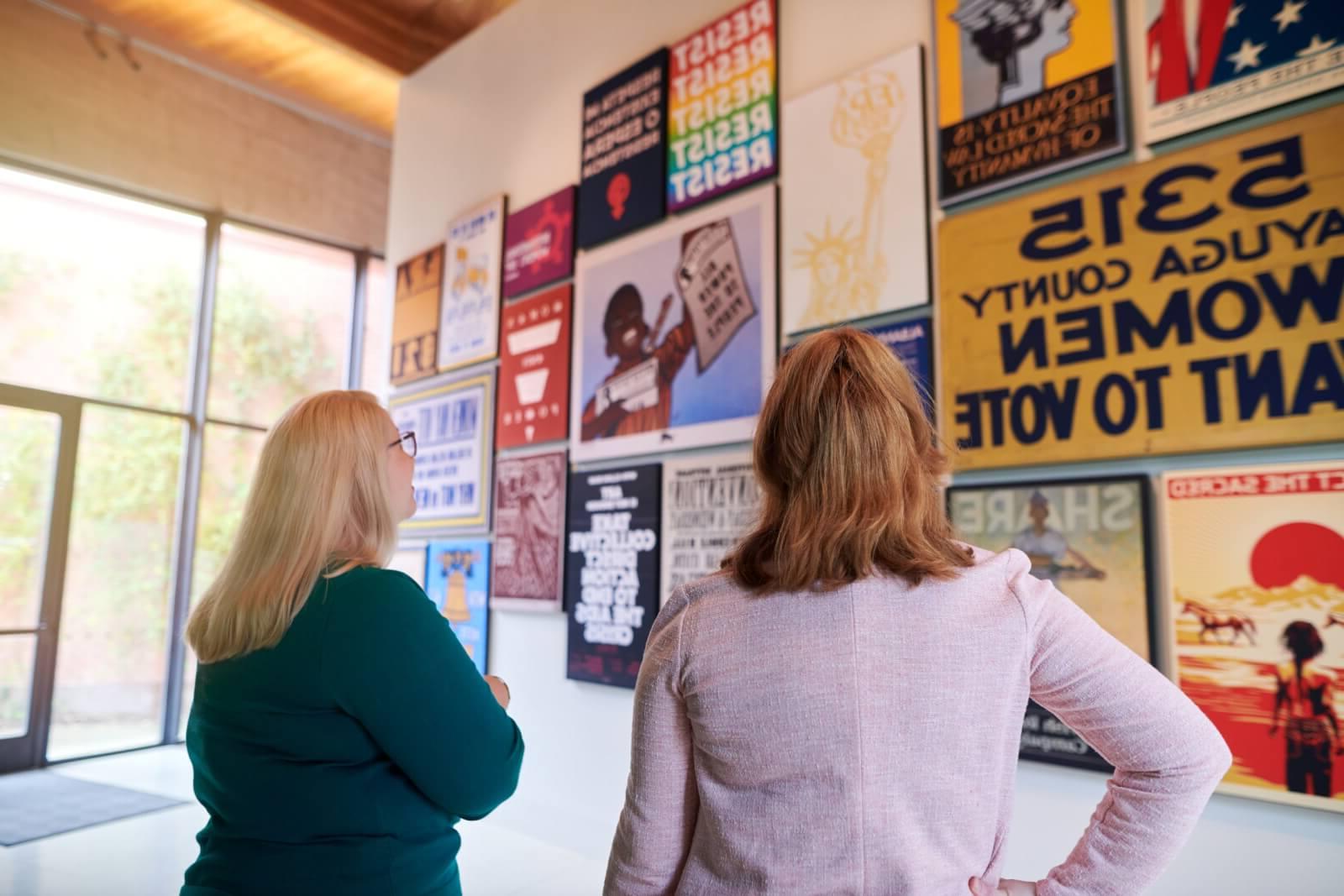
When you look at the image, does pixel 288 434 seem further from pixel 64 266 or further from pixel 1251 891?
pixel 64 266

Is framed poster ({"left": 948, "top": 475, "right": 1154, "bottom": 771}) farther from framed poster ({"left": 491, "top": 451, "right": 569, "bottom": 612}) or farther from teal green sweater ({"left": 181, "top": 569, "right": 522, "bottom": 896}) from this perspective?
framed poster ({"left": 491, "top": 451, "right": 569, "bottom": 612})

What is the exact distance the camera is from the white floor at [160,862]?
9.24ft

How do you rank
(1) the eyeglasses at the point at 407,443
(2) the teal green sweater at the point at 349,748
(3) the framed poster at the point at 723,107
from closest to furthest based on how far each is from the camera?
(2) the teal green sweater at the point at 349,748, (1) the eyeglasses at the point at 407,443, (3) the framed poster at the point at 723,107

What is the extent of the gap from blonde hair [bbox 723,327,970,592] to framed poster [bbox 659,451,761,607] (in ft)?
5.56

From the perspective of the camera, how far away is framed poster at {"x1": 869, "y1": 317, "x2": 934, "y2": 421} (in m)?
2.32

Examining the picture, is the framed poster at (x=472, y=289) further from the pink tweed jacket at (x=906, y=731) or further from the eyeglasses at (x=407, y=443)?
the pink tweed jacket at (x=906, y=731)

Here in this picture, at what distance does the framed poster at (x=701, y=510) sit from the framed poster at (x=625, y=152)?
961 millimetres

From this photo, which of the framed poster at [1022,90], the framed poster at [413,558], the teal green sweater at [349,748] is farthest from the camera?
the framed poster at [413,558]

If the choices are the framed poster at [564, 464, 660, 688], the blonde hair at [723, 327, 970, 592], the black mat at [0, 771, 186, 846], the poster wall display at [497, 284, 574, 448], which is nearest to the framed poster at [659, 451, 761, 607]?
the framed poster at [564, 464, 660, 688]

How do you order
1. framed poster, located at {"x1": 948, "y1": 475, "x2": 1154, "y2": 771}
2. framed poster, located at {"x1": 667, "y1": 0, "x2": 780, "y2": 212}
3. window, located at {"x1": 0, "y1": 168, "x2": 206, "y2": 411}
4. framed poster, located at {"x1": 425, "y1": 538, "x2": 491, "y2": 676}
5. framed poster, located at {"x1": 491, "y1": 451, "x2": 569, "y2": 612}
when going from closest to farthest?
framed poster, located at {"x1": 948, "y1": 475, "x2": 1154, "y2": 771}
framed poster, located at {"x1": 667, "y1": 0, "x2": 780, "y2": 212}
framed poster, located at {"x1": 491, "y1": 451, "x2": 569, "y2": 612}
framed poster, located at {"x1": 425, "y1": 538, "x2": 491, "y2": 676}
window, located at {"x1": 0, "y1": 168, "x2": 206, "y2": 411}

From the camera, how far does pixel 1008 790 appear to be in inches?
36.1

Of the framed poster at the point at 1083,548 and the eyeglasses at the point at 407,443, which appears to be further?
the framed poster at the point at 1083,548

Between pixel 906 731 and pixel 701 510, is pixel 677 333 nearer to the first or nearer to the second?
pixel 701 510

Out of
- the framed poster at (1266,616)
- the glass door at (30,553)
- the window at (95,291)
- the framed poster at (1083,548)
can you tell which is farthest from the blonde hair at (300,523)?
the window at (95,291)
